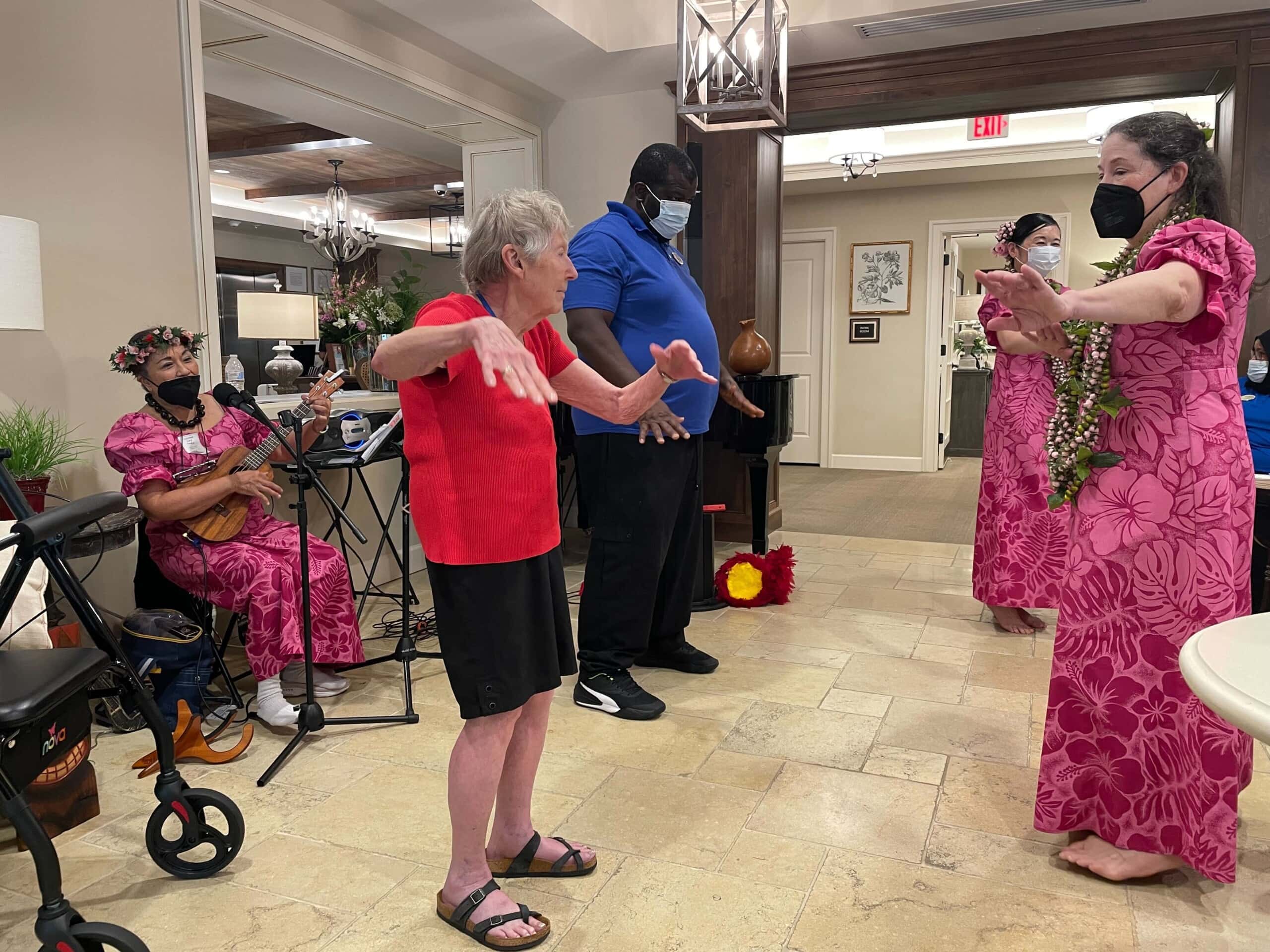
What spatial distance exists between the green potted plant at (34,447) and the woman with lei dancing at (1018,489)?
3.00m

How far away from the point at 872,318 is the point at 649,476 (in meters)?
6.29

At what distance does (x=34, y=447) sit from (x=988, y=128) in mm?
6830

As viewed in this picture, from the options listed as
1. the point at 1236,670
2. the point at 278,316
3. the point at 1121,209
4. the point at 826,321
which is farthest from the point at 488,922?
the point at 826,321

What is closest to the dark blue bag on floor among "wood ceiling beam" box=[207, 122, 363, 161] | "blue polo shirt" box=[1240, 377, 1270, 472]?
"blue polo shirt" box=[1240, 377, 1270, 472]

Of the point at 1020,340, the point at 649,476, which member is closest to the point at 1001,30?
the point at 1020,340

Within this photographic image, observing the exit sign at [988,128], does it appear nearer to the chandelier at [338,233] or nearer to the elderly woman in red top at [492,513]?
the chandelier at [338,233]

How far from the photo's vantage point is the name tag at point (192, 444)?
2.83 meters

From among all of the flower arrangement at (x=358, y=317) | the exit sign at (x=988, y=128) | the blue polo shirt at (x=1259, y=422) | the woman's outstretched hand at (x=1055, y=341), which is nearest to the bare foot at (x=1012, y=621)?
the blue polo shirt at (x=1259, y=422)

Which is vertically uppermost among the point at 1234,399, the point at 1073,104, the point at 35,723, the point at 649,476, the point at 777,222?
the point at 1073,104

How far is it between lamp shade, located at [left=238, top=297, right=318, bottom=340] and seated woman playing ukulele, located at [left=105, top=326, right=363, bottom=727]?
2.29 feet

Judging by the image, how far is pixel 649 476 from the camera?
111 inches

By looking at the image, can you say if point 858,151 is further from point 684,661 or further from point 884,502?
point 684,661

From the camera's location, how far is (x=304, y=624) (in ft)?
8.75

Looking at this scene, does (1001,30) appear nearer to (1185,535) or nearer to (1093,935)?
(1185,535)
